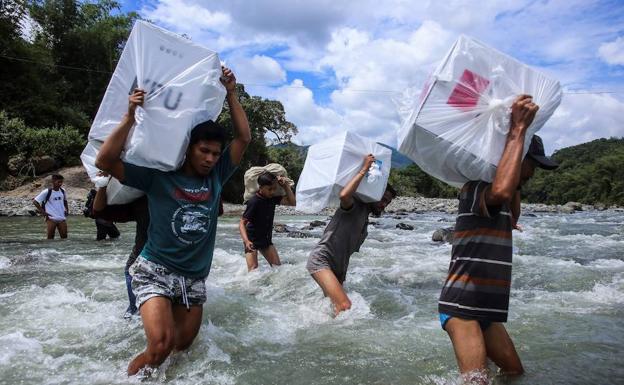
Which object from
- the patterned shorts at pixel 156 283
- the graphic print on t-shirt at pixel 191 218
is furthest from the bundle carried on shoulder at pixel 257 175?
the patterned shorts at pixel 156 283

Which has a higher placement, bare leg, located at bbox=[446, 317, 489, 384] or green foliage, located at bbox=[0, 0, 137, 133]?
green foliage, located at bbox=[0, 0, 137, 133]

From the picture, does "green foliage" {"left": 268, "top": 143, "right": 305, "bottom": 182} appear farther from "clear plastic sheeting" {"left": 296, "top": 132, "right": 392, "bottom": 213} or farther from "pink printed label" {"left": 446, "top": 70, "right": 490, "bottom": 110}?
"pink printed label" {"left": 446, "top": 70, "right": 490, "bottom": 110}

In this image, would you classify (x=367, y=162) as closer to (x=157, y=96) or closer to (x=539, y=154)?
(x=539, y=154)

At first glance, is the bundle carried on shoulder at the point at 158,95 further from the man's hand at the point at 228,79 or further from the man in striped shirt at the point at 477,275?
the man in striped shirt at the point at 477,275

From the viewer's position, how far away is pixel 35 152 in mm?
27266

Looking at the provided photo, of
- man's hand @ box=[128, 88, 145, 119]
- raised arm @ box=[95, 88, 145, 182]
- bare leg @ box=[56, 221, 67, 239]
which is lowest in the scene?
bare leg @ box=[56, 221, 67, 239]

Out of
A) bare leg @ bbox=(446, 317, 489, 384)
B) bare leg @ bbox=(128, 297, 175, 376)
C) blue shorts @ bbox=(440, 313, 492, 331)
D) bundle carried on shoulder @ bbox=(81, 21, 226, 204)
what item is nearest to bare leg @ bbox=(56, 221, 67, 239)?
bundle carried on shoulder @ bbox=(81, 21, 226, 204)

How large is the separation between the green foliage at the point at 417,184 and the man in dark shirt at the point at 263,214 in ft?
183

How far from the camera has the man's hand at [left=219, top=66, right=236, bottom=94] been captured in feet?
11.5

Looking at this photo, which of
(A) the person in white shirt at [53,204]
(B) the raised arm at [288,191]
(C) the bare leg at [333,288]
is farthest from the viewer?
(A) the person in white shirt at [53,204]

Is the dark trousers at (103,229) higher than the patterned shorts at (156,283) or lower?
lower

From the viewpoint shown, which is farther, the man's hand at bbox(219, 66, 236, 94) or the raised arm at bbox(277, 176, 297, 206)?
the raised arm at bbox(277, 176, 297, 206)

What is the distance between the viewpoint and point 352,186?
14.9 ft

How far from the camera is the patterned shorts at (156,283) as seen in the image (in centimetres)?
319
